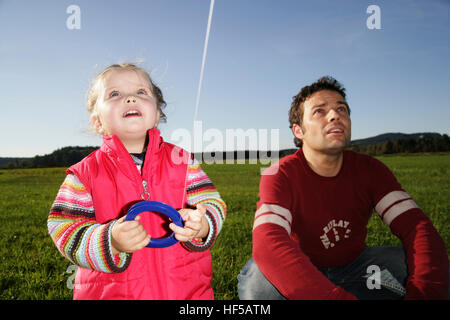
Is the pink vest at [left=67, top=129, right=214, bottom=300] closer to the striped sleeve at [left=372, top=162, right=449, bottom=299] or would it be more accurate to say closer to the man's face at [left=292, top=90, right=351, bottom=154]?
the man's face at [left=292, top=90, right=351, bottom=154]

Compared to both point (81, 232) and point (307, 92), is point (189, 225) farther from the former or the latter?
point (307, 92)

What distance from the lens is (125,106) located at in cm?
217

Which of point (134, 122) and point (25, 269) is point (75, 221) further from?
point (25, 269)

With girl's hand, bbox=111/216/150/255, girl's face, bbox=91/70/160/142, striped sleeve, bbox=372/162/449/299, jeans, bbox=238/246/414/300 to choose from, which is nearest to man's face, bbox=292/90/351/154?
striped sleeve, bbox=372/162/449/299

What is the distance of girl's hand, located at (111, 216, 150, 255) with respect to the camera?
173cm

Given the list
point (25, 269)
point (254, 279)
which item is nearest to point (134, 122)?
point (254, 279)

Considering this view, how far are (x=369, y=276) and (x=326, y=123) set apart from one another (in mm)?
1354

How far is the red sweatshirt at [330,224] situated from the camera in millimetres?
2215

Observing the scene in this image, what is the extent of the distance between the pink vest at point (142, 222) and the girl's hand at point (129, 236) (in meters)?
0.30

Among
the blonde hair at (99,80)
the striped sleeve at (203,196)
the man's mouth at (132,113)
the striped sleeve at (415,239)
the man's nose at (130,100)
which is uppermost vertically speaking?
the blonde hair at (99,80)

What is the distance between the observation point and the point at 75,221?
1948 mm

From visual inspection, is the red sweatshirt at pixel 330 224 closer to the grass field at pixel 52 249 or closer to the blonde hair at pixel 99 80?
the grass field at pixel 52 249

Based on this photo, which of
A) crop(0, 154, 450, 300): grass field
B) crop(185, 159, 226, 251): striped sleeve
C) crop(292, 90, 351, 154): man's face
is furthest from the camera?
crop(0, 154, 450, 300): grass field

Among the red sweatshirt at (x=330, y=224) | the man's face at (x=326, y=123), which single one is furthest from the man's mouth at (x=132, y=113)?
the man's face at (x=326, y=123)
